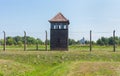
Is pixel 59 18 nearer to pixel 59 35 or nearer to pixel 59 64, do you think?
pixel 59 35

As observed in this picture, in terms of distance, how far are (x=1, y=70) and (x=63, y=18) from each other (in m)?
20.3

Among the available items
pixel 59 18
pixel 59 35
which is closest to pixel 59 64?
pixel 59 35

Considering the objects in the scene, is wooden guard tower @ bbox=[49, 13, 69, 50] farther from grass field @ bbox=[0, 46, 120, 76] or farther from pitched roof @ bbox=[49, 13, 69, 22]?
grass field @ bbox=[0, 46, 120, 76]

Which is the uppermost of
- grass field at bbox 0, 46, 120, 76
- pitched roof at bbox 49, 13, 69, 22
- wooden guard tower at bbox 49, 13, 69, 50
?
pitched roof at bbox 49, 13, 69, 22

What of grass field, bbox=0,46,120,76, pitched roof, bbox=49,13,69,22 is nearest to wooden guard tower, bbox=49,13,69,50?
pitched roof, bbox=49,13,69,22

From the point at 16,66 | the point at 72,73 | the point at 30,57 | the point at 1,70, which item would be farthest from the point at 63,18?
the point at 72,73

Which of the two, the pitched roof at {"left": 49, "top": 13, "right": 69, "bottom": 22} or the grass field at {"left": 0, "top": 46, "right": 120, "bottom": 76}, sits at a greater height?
the pitched roof at {"left": 49, "top": 13, "right": 69, "bottom": 22}

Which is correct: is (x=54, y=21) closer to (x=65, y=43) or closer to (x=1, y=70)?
(x=65, y=43)

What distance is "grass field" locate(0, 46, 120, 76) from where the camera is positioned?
2547cm

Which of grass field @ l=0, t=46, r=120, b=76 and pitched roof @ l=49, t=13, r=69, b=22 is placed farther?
pitched roof @ l=49, t=13, r=69, b=22

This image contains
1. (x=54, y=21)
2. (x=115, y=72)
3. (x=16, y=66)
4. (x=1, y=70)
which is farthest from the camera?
(x=54, y=21)

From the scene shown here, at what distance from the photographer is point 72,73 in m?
25.0

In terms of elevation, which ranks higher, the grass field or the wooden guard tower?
the wooden guard tower

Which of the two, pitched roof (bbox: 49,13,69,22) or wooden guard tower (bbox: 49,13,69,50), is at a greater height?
pitched roof (bbox: 49,13,69,22)
